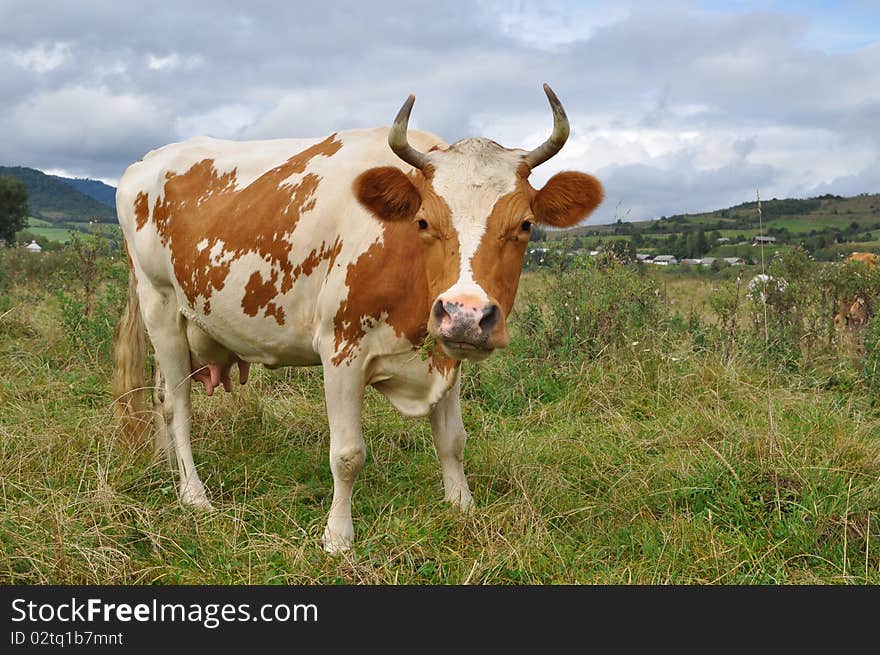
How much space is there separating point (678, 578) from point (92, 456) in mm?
3815

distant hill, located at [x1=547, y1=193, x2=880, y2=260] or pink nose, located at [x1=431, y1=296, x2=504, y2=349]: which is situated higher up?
distant hill, located at [x1=547, y1=193, x2=880, y2=260]

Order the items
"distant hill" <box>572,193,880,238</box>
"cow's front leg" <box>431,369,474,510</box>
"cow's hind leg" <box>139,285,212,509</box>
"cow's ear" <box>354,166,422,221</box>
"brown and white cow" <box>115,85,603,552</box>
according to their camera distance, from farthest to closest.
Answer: "distant hill" <box>572,193,880,238</box> < "cow's hind leg" <box>139,285,212,509</box> < "cow's front leg" <box>431,369,474,510</box> < "cow's ear" <box>354,166,422,221</box> < "brown and white cow" <box>115,85,603,552</box>

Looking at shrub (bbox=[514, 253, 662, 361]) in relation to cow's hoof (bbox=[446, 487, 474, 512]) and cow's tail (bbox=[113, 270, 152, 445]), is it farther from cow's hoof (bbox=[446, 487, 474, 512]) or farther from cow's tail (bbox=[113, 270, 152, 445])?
cow's tail (bbox=[113, 270, 152, 445])

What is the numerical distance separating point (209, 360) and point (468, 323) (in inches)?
120

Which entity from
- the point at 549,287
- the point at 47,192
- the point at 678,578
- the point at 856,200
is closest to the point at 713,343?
the point at 549,287

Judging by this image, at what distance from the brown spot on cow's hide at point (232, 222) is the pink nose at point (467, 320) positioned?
142 centimetres

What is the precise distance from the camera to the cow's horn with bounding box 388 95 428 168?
395 centimetres

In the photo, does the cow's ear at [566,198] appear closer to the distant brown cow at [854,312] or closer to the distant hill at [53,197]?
the distant brown cow at [854,312]

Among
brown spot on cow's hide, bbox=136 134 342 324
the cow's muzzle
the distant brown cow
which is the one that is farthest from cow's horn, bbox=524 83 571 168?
the distant brown cow

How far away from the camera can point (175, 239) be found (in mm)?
5418

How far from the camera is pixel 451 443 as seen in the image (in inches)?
198

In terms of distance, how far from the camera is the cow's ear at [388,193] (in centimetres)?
408

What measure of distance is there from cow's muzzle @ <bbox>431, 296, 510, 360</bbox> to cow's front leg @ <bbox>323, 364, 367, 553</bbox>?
1.03m

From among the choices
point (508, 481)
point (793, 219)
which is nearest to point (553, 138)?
point (508, 481)
